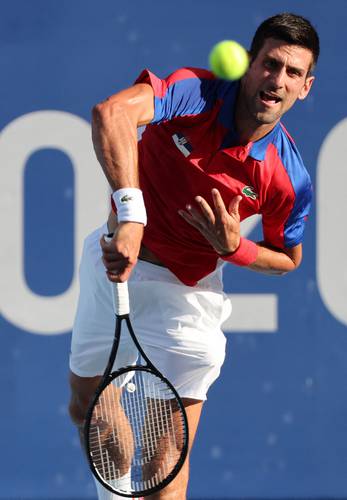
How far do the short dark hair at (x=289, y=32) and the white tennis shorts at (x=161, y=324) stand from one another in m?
0.84

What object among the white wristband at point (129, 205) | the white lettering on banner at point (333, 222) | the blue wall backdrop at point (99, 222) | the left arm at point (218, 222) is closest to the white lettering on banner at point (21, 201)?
the blue wall backdrop at point (99, 222)

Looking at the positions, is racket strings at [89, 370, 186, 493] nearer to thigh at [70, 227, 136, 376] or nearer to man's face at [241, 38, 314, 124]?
thigh at [70, 227, 136, 376]

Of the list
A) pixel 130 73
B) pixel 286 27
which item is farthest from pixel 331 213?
pixel 286 27

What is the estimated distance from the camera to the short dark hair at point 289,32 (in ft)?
11.2

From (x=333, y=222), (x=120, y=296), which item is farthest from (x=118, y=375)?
(x=333, y=222)

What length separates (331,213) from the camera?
453 cm

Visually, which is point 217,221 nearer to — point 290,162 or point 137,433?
point 290,162

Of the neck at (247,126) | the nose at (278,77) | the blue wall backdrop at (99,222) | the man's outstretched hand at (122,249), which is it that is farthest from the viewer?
the blue wall backdrop at (99,222)

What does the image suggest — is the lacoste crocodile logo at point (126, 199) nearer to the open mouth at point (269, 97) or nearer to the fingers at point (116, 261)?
the fingers at point (116, 261)

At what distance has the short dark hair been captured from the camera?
3.42 metres

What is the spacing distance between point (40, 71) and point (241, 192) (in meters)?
1.26

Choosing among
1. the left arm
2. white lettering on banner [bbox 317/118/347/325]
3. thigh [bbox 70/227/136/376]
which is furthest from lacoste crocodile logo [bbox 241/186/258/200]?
white lettering on banner [bbox 317/118/347/325]

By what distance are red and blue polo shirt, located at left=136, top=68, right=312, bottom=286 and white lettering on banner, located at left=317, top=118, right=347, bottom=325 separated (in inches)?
28.1

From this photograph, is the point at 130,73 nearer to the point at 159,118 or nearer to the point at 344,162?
the point at 344,162
